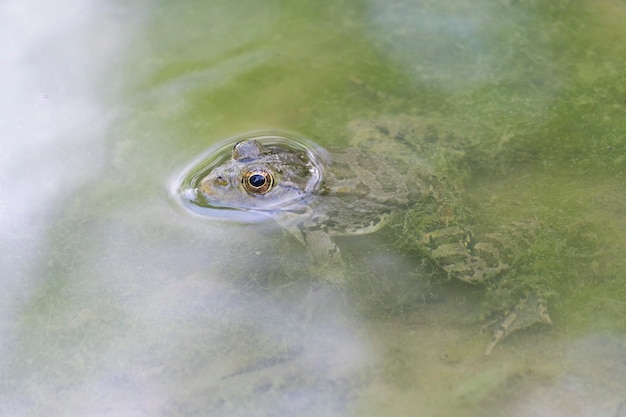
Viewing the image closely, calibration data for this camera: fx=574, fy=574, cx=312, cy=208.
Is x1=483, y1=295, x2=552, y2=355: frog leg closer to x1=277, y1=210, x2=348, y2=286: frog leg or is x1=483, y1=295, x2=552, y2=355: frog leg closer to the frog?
the frog

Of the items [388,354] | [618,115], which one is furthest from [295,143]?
[618,115]

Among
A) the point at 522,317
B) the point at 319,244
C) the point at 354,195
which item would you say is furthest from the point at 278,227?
the point at 522,317

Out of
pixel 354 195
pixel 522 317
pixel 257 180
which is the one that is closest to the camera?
pixel 522 317

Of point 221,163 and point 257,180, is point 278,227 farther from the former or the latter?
point 221,163

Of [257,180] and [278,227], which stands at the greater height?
[257,180]

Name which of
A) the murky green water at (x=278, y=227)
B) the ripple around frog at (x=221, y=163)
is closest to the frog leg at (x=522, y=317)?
the murky green water at (x=278, y=227)

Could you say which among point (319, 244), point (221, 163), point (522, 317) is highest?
point (221, 163)

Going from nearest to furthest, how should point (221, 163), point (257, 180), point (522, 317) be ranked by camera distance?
point (522, 317)
point (257, 180)
point (221, 163)

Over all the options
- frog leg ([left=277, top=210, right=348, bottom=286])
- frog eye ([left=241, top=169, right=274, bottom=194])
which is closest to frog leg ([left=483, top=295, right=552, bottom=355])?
frog leg ([left=277, top=210, right=348, bottom=286])
